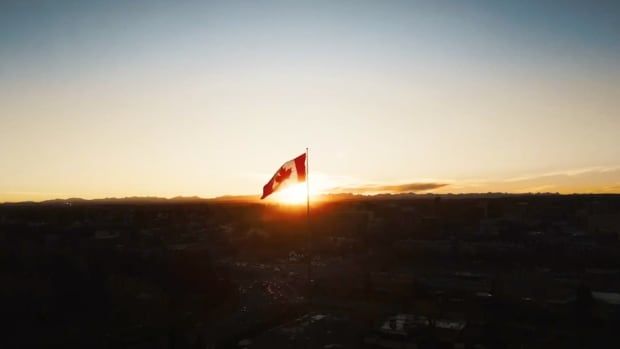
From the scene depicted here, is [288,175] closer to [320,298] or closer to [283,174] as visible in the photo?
[283,174]

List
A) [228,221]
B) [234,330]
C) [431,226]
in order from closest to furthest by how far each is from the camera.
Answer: [234,330]
[431,226]
[228,221]

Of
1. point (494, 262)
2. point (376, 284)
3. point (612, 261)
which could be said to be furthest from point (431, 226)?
point (376, 284)

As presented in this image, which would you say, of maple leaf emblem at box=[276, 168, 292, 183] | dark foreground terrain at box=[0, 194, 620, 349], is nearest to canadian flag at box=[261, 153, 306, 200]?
maple leaf emblem at box=[276, 168, 292, 183]

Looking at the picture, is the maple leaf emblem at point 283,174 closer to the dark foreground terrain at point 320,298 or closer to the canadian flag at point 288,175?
the canadian flag at point 288,175

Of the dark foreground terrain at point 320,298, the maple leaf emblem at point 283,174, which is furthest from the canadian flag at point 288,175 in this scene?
the dark foreground terrain at point 320,298

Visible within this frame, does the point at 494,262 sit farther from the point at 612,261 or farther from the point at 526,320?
the point at 526,320

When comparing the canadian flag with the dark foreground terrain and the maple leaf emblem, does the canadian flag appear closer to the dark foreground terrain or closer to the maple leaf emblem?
the maple leaf emblem

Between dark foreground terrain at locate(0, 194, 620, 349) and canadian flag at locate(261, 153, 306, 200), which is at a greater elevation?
canadian flag at locate(261, 153, 306, 200)

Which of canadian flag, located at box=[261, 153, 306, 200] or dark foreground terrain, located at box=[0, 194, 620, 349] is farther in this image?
dark foreground terrain, located at box=[0, 194, 620, 349]
